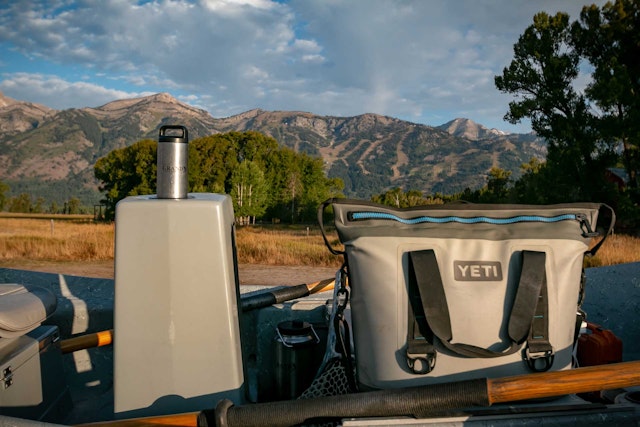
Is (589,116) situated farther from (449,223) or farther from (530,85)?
(449,223)

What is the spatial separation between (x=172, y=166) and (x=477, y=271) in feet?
3.73

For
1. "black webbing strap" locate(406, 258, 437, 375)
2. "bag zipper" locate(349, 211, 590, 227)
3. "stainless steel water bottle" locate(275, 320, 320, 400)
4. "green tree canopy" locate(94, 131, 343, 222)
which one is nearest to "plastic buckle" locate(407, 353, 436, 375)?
"black webbing strap" locate(406, 258, 437, 375)

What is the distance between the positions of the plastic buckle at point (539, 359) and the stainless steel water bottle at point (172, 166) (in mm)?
1325

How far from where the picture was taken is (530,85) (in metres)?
23.1

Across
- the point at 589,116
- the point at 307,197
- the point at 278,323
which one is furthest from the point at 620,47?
the point at 307,197

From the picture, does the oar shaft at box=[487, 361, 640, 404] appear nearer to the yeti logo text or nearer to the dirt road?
the yeti logo text

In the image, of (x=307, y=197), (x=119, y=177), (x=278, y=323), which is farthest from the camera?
(x=307, y=197)

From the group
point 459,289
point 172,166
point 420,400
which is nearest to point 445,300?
point 459,289

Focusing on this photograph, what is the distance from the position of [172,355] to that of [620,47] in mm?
26005

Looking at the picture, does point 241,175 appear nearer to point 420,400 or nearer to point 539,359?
point 539,359

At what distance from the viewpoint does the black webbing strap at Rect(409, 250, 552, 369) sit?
170 centimetres

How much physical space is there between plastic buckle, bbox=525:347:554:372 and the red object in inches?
30.8

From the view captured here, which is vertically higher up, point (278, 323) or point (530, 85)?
point (530, 85)

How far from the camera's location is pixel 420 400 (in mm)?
1551
